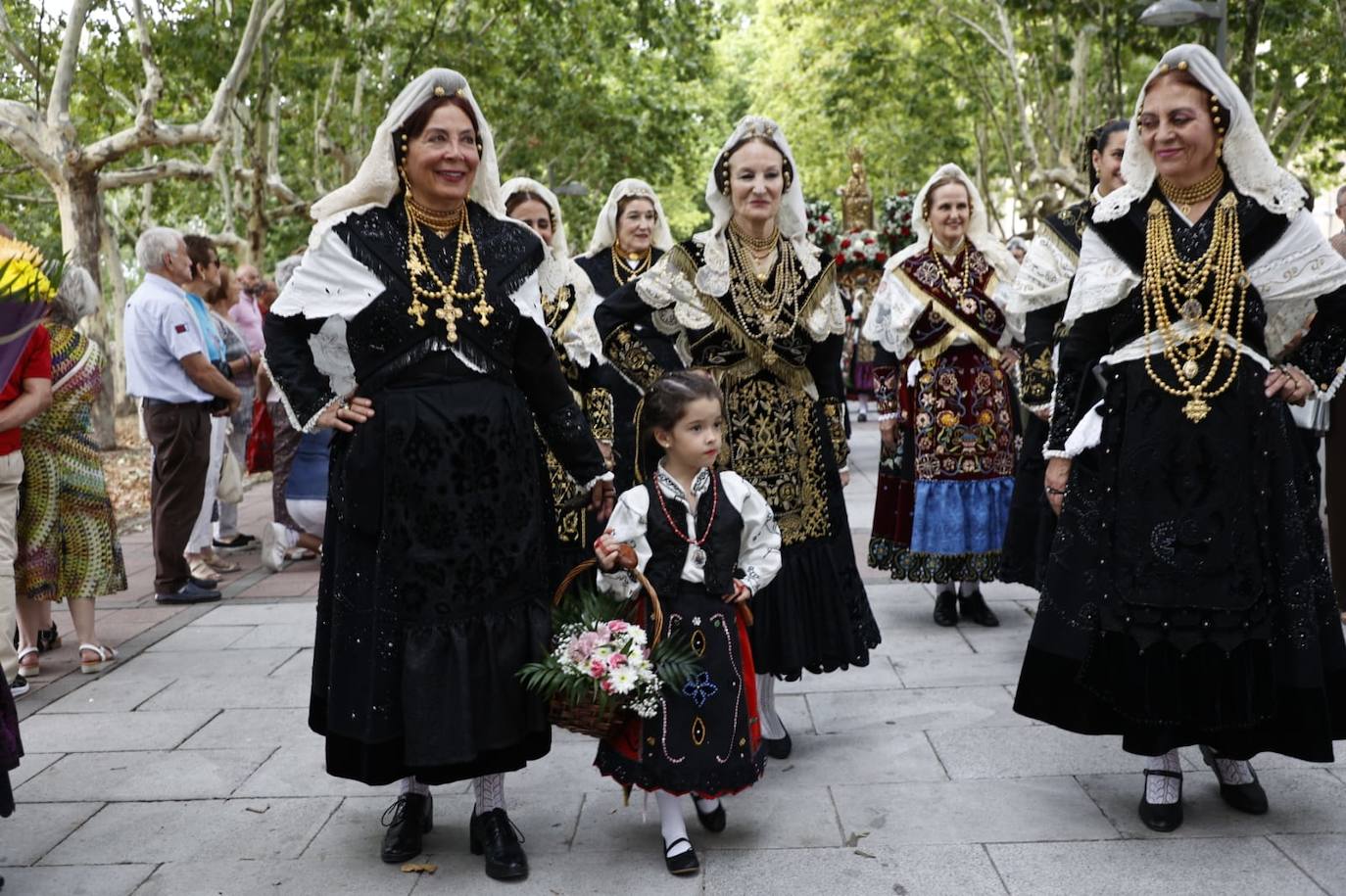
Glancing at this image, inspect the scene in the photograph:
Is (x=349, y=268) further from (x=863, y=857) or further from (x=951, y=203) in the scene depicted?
(x=951, y=203)

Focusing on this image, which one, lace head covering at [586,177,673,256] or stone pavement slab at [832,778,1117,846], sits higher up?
lace head covering at [586,177,673,256]

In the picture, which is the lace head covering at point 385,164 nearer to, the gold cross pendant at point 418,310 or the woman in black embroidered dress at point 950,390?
the gold cross pendant at point 418,310

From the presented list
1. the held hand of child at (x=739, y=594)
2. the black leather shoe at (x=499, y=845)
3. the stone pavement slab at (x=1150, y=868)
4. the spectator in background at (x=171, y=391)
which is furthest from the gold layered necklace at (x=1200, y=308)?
the spectator in background at (x=171, y=391)

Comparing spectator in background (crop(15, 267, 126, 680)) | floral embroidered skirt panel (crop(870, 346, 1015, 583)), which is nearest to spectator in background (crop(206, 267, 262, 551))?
spectator in background (crop(15, 267, 126, 680))

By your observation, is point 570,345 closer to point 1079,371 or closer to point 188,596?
point 1079,371

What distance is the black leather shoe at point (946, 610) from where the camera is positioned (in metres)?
6.71

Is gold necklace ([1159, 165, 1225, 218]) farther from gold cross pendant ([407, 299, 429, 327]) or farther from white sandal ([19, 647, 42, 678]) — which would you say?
white sandal ([19, 647, 42, 678])

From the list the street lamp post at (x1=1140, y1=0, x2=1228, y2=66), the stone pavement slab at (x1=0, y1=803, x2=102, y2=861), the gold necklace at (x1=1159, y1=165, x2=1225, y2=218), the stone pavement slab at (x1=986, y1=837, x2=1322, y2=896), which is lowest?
the stone pavement slab at (x1=0, y1=803, x2=102, y2=861)

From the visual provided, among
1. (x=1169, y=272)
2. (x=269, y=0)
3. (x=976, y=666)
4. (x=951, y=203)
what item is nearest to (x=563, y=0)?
(x=269, y=0)

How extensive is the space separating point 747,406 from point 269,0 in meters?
11.2

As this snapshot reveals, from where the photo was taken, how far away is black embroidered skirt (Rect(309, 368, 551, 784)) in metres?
3.66

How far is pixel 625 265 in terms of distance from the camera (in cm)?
730

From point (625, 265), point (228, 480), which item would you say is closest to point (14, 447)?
point (625, 265)

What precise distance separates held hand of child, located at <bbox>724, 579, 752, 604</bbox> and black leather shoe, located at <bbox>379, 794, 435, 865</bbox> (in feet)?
3.67
